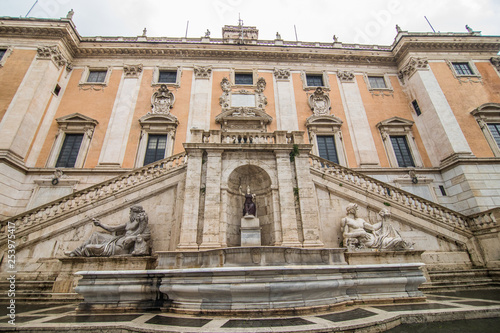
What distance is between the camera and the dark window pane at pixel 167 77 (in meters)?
18.7

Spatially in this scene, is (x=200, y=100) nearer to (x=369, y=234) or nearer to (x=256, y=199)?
(x=256, y=199)

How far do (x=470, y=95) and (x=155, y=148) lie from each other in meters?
23.4

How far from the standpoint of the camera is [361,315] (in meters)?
4.35

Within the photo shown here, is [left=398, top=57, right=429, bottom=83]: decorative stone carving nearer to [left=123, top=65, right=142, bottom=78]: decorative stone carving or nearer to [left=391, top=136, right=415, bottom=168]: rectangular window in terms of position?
[left=391, top=136, right=415, bottom=168]: rectangular window

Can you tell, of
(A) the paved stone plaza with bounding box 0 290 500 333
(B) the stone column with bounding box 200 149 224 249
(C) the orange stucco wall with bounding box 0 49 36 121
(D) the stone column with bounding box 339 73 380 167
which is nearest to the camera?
(A) the paved stone plaza with bounding box 0 290 500 333

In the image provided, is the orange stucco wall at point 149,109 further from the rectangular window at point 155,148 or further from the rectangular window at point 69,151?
the rectangular window at point 69,151

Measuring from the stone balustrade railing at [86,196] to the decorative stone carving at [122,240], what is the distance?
1500mm

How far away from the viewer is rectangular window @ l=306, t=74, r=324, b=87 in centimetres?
1928

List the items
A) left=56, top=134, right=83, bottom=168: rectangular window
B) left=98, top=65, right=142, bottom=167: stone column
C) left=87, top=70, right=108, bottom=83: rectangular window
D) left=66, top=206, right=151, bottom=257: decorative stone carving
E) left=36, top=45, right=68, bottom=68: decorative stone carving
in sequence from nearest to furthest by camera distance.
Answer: left=66, top=206, right=151, bottom=257: decorative stone carving
left=56, top=134, right=83, bottom=168: rectangular window
left=98, top=65, right=142, bottom=167: stone column
left=36, top=45, right=68, bottom=68: decorative stone carving
left=87, top=70, right=108, bottom=83: rectangular window

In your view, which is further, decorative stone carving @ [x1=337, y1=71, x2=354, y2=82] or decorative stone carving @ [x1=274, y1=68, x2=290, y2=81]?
decorative stone carving @ [x1=337, y1=71, x2=354, y2=82]

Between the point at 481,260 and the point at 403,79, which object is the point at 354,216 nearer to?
the point at 481,260

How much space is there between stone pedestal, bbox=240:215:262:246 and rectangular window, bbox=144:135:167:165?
9.48m

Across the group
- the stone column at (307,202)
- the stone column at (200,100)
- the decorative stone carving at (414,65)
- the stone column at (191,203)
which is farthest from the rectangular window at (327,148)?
the stone column at (191,203)

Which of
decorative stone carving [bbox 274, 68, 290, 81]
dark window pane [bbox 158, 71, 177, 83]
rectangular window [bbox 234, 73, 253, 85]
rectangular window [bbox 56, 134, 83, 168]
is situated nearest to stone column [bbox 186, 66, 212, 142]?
dark window pane [bbox 158, 71, 177, 83]
